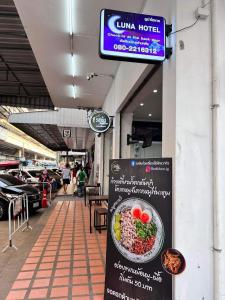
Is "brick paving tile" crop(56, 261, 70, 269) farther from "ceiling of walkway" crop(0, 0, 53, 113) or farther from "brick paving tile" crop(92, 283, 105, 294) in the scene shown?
"ceiling of walkway" crop(0, 0, 53, 113)

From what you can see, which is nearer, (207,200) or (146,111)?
(207,200)

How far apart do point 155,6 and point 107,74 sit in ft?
13.0

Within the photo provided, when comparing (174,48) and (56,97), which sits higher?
(56,97)

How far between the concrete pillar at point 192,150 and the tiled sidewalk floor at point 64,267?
134 centimetres

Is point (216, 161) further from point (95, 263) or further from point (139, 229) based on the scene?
point (95, 263)

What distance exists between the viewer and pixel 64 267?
14.4 feet

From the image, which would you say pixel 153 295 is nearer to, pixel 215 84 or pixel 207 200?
pixel 207 200

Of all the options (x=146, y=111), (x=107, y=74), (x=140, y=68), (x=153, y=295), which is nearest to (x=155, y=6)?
(x=140, y=68)

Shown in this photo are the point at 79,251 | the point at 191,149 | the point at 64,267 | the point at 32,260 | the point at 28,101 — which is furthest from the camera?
the point at 28,101

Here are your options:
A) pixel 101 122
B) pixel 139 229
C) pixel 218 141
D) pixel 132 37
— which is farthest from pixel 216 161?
pixel 101 122

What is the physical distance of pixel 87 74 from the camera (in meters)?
7.62

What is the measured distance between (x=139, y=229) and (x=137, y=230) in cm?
3

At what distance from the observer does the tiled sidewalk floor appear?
3570mm

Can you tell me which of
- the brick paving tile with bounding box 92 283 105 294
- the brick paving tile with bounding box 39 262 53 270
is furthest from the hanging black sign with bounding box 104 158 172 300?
the brick paving tile with bounding box 39 262 53 270
